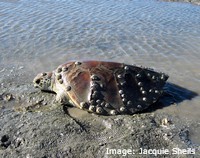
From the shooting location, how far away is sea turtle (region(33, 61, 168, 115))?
5406 mm

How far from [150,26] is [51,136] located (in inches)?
264

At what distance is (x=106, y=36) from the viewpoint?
31.2 feet

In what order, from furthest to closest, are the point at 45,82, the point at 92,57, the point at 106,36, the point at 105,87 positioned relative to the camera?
the point at 106,36
the point at 92,57
the point at 45,82
the point at 105,87

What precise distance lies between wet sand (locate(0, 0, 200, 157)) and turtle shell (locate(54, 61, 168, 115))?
186 mm

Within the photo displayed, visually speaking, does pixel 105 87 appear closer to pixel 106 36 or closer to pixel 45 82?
pixel 45 82

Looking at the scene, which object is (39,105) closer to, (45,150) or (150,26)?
(45,150)

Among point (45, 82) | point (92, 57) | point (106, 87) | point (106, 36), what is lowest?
point (106, 36)

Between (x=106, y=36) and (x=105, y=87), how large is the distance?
4.22 metres

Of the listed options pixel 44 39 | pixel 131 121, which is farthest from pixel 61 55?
pixel 131 121

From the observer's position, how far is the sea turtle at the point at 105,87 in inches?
213

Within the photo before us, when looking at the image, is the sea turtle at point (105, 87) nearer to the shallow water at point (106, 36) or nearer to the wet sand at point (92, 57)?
the wet sand at point (92, 57)

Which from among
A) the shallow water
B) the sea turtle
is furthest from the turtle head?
the shallow water

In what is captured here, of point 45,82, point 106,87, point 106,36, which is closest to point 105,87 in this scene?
point 106,87

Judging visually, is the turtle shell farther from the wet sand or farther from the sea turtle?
the wet sand
